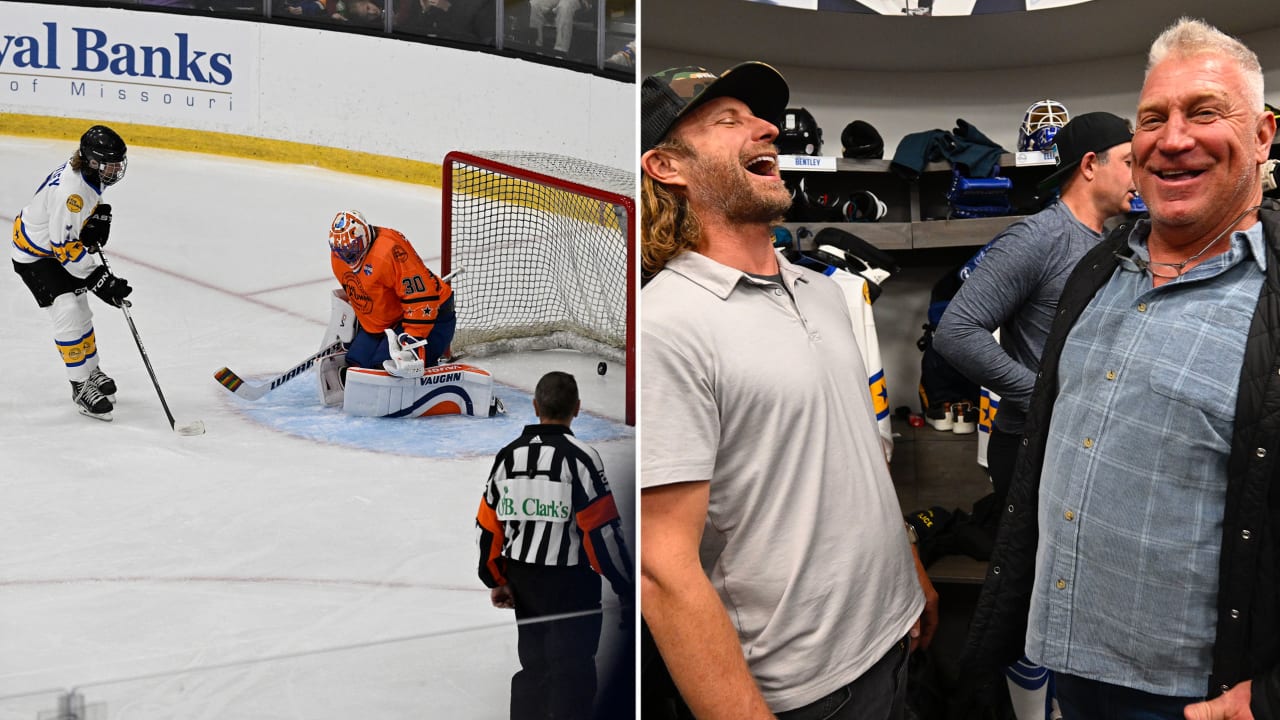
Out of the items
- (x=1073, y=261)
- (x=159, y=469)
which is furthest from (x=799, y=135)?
(x=159, y=469)

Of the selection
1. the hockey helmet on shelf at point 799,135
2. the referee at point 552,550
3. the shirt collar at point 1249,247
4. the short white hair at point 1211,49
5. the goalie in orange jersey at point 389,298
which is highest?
the hockey helmet on shelf at point 799,135

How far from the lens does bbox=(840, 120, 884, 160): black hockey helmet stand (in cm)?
313

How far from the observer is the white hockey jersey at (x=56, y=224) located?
34.3 inches

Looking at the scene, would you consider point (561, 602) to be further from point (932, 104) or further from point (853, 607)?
point (932, 104)

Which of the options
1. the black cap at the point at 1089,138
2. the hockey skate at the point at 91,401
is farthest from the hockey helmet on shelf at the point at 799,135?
the hockey skate at the point at 91,401

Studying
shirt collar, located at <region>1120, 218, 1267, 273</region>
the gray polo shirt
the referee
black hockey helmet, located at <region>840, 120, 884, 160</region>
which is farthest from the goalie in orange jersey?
black hockey helmet, located at <region>840, 120, 884, 160</region>

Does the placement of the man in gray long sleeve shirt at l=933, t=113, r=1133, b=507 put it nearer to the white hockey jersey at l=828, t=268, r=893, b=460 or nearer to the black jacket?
the black jacket

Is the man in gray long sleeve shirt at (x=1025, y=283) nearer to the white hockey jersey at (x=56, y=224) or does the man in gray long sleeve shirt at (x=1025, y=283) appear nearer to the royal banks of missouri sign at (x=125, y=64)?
the royal banks of missouri sign at (x=125, y=64)

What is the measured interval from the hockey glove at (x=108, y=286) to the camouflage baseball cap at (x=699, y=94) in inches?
22.4

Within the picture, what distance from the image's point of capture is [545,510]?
96cm

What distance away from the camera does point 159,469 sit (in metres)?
0.90

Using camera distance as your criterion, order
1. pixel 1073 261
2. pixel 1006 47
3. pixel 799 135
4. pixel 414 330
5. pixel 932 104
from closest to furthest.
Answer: pixel 414 330 → pixel 1073 261 → pixel 799 135 → pixel 1006 47 → pixel 932 104

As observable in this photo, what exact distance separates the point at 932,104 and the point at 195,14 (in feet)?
10.5

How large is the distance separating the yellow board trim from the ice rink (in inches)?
0.4
